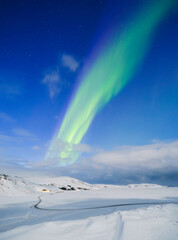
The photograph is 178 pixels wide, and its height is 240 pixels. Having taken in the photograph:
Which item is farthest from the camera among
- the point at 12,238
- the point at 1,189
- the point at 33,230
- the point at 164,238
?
the point at 1,189

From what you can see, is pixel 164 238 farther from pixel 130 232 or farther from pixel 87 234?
pixel 87 234

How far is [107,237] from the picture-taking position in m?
4.30

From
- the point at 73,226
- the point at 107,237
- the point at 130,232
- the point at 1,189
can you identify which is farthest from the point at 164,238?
the point at 1,189

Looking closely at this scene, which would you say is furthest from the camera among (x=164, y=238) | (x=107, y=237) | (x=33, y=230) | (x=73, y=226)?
(x=73, y=226)

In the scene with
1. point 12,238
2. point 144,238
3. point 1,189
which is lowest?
point 12,238

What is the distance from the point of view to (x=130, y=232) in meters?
4.57

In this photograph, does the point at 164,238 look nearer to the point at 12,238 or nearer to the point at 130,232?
the point at 130,232

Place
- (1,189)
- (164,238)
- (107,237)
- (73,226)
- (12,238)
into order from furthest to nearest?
1. (1,189)
2. (73,226)
3. (12,238)
4. (107,237)
5. (164,238)

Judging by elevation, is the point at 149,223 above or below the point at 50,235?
above

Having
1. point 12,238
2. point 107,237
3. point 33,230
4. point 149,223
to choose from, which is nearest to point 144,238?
point 107,237

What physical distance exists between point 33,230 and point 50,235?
30.4 inches

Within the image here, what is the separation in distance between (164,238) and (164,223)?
1.51 metres

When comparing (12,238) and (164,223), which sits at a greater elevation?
(164,223)

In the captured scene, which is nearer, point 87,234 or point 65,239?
point 65,239
